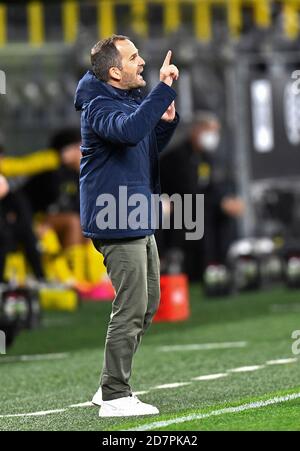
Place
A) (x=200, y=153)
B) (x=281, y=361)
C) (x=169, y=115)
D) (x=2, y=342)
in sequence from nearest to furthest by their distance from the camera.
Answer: (x=169, y=115) → (x=281, y=361) → (x=2, y=342) → (x=200, y=153)

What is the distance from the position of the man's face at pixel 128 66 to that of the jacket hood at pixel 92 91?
6 cm

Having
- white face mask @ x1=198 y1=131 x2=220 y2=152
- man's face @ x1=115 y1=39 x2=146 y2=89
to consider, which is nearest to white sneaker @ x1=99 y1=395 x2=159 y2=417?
man's face @ x1=115 y1=39 x2=146 y2=89

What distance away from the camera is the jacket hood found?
802 centimetres

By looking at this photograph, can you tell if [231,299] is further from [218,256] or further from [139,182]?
[139,182]

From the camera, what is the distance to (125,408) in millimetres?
7922

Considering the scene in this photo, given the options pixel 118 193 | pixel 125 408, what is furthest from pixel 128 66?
pixel 125 408

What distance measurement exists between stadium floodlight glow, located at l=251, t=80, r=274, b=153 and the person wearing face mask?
76 centimetres

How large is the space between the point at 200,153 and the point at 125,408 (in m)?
12.7

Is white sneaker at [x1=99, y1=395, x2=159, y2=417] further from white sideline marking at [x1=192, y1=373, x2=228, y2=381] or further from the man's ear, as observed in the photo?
white sideline marking at [x1=192, y1=373, x2=228, y2=381]

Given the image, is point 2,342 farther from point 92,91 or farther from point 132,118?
point 132,118
